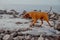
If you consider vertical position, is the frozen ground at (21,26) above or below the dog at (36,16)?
below

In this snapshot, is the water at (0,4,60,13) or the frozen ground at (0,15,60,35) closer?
the frozen ground at (0,15,60,35)

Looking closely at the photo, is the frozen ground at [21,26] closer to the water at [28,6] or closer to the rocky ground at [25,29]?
the rocky ground at [25,29]

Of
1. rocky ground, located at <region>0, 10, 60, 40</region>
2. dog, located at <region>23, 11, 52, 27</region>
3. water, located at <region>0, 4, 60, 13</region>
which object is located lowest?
rocky ground, located at <region>0, 10, 60, 40</region>

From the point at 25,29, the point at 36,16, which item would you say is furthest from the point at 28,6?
the point at 25,29

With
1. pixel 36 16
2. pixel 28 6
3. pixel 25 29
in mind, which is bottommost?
pixel 25 29

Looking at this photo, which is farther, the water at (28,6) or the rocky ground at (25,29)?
the water at (28,6)

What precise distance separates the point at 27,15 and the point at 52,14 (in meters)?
0.29

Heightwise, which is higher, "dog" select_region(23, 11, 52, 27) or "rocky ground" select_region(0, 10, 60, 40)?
"dog" select_region(23, 11, 52, 27)

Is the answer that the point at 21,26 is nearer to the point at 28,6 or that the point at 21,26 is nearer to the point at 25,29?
the point at 25,29

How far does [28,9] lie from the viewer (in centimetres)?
199

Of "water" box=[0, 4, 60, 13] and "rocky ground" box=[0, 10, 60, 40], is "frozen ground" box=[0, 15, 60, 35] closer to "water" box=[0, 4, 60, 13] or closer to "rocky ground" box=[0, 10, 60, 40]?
"rocky ground" box=[0, 10, 60, 40]

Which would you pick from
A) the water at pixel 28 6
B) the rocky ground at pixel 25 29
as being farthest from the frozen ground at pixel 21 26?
the water at pixel 28 6

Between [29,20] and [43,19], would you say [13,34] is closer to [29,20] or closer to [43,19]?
[29,20]

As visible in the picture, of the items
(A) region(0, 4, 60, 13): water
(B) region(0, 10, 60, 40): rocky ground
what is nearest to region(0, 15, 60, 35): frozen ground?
(B) region(0, 10, 60, 40): rocky ground
